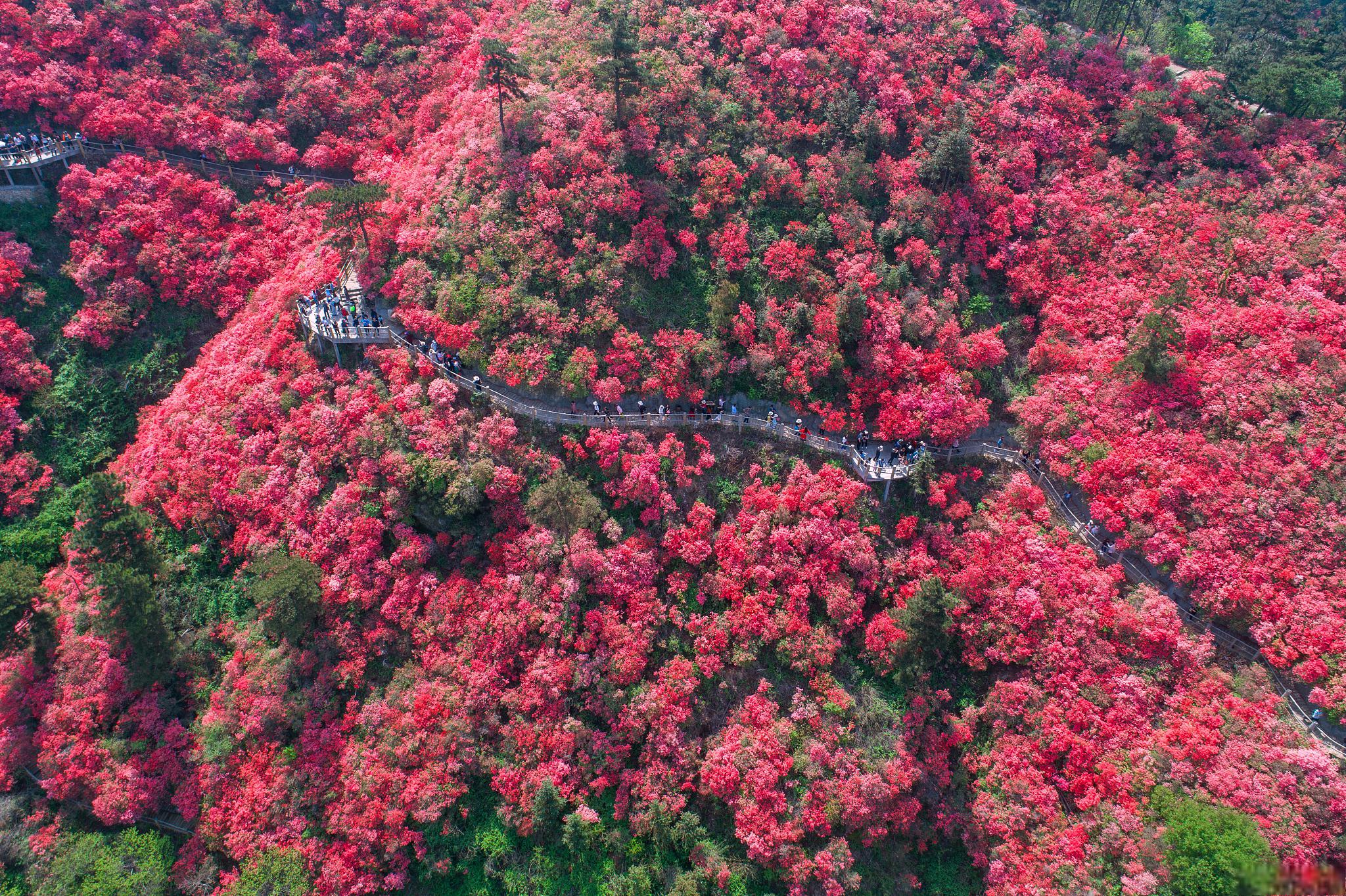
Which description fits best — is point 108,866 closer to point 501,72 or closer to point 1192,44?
point 501,72

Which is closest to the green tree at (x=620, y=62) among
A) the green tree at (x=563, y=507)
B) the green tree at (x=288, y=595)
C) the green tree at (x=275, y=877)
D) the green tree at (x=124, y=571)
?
the green tree at (x=563, y=507)

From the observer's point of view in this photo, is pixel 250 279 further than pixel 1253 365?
Yes

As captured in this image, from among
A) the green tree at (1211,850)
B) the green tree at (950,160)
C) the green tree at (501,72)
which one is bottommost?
the green tree at (1211,850)

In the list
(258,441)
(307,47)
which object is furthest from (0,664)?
(307,47)

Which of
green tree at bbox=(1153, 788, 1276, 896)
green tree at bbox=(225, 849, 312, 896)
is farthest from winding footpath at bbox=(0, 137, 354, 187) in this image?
green tree at bbox=(1153, 788, 1276, 896)

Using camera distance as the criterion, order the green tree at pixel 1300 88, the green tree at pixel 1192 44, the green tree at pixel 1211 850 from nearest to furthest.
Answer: the green tree at pixel 1211 850 → the green tree at pixel 1300 88 → the green tree at pixel 1192 44

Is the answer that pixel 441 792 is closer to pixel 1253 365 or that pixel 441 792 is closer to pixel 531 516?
pixel 531 516

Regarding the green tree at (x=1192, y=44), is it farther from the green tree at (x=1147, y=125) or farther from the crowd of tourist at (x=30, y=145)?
the crowd of tourist at (x=30, y=145)
